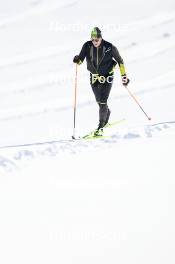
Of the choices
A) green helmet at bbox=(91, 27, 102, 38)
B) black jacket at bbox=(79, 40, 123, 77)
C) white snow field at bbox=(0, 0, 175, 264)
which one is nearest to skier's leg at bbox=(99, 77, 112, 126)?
black jacket at bbox=(79, 40, 123, 77)

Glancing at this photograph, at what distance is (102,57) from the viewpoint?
17.1 ft

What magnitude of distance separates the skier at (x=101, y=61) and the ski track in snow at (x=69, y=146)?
0.62 meters

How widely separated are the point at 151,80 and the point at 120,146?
1.95 m

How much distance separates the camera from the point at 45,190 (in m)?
5.77

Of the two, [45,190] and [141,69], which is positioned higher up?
[141,69]

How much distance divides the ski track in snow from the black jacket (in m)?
0.93

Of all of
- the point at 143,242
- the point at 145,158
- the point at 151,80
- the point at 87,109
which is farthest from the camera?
the point at 151,80

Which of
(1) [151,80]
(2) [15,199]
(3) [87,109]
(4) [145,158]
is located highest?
(1) [151,80]

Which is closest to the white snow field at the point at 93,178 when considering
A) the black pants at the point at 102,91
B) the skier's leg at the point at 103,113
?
the skier's leg at the point at 103,113

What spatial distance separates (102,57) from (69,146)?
1277 millimetres

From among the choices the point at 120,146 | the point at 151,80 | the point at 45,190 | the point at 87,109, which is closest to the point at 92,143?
the point at 120,146

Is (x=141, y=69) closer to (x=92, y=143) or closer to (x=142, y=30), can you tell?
(x=142, y=30)

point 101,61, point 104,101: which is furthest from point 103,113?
point 101,61

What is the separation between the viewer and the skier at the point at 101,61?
5176mm
